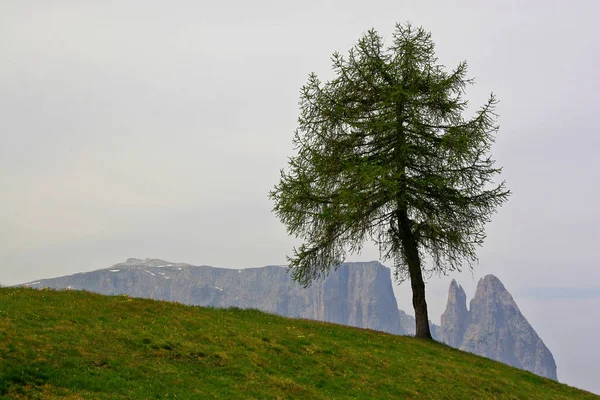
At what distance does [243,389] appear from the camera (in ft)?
52.4

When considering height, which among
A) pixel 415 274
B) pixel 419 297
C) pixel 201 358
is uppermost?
pixel 415 274

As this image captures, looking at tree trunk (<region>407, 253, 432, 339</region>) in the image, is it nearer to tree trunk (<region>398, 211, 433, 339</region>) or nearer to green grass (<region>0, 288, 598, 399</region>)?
tree trunk (<region>398, 211, 433, 339</region>)

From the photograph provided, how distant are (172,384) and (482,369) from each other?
52.1ft

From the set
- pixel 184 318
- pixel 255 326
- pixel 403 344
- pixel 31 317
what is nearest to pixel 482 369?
pixel 403 344

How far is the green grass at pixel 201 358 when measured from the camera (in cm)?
1464

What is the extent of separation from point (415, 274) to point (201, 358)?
15.4 m

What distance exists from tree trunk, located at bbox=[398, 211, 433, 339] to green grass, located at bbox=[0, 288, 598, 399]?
10.5ft

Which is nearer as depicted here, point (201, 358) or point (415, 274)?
point (201, 358)

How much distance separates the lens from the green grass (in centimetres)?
1464

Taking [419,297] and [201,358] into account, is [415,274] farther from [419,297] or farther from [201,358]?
[201,358]

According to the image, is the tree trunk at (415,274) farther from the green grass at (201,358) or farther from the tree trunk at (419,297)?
the green grass at (201,358)

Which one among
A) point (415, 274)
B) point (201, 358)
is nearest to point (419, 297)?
point (415, 274)

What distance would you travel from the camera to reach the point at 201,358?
58.2 feet

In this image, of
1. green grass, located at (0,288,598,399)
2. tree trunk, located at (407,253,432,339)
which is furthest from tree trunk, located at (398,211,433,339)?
green grass, located at (0,288,598,399)
